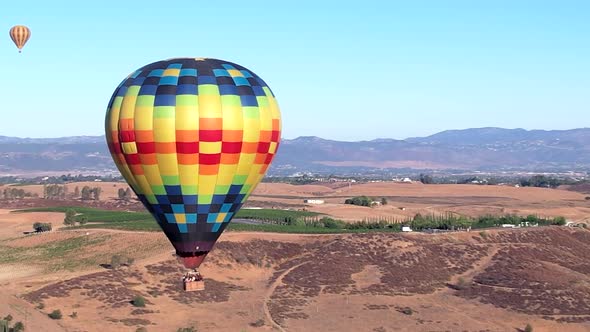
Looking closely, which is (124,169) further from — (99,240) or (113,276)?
(99,240)

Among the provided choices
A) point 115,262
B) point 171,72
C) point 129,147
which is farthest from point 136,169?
point 115,262

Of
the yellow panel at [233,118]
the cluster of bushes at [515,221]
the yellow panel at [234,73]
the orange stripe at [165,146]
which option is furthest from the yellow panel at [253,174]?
the cluster of bushes at [515,221]

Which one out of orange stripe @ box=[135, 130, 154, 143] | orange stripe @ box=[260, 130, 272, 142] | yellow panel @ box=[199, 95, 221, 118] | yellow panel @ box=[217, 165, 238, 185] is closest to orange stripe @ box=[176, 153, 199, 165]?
yellow panel @ box=[217, 165, 238, 185]

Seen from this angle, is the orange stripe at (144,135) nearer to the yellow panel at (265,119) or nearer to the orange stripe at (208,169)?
the orange stripe at (208,169)

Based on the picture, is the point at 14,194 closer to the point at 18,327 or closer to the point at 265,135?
the point at 18,327

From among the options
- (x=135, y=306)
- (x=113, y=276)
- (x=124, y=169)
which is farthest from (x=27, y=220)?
(x=124, y=169)

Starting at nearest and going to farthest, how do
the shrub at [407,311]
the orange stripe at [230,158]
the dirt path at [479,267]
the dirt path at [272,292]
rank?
the orange stripe at [230,158] → the dirt path at [272,292] → the shrub at [407,311] → the dirt path at [479,267]

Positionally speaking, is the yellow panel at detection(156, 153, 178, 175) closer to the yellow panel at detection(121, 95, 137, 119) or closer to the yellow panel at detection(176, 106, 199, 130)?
the yellow panel at detection(176, 106, 199, 130)
